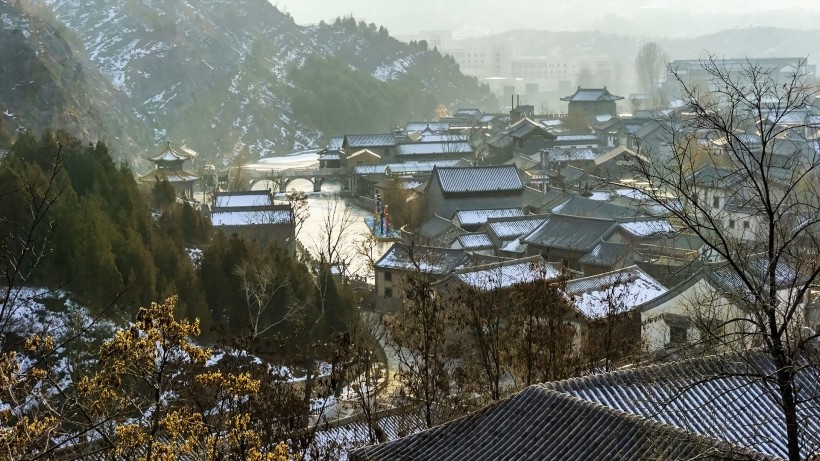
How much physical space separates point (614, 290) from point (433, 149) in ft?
70.5

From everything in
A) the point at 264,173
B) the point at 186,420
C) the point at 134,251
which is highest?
the point at 186,420

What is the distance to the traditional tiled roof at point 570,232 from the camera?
52.1ft

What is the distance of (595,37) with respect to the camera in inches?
4400

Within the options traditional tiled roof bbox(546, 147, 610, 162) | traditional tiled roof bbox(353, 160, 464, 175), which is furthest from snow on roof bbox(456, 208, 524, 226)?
traditional tiled roof bbox(353, 160, 464, 175)

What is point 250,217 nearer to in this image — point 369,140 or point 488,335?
point 488,335

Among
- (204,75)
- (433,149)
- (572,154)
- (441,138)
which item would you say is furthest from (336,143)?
(204,75)

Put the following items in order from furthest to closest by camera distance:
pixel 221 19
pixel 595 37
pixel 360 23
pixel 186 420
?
pixel 595 37 → pixel 360 23 → pixel 221 19 → pixel 186 420

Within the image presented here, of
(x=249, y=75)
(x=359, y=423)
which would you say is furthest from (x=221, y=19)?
(x=359, y=423)

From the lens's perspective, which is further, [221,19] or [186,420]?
[221,19]

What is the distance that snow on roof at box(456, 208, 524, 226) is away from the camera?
780 inches

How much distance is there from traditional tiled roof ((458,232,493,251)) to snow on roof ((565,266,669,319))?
508 centimetres

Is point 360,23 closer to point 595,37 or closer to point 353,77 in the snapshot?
point 353,77

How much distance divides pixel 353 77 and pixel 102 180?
143 ft

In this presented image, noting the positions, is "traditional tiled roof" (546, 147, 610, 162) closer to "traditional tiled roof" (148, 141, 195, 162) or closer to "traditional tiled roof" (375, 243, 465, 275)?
"traditional tiled roof" (148, 141, 195, 162)
